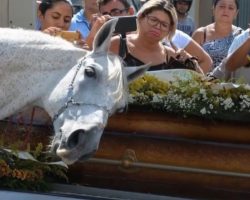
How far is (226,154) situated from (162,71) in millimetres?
503

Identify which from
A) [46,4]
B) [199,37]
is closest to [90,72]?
[46,4]

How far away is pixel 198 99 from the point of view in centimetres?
288

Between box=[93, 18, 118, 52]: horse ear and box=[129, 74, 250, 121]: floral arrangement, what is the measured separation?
17.9 inches

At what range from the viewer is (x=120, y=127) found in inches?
116

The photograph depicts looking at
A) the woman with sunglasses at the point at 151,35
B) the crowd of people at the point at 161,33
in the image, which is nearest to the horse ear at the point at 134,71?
the crowd of people at the point at 161,33

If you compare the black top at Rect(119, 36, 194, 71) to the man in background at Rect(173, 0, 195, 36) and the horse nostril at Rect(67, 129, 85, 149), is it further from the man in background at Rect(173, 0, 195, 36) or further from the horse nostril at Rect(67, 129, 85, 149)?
the man in background at Rect(173, 0, 195, 36)

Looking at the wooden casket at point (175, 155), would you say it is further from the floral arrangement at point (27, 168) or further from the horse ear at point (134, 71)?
the horse ear at point (134, 71)

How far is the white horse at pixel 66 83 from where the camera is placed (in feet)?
7.65

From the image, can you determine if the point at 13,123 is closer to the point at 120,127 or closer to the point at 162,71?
the point at 120,127

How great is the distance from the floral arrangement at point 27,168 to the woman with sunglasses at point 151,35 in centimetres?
74

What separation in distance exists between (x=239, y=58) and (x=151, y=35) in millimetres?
466

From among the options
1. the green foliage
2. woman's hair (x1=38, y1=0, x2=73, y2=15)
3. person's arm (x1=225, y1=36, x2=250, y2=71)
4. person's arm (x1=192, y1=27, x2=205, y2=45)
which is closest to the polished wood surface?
the green foliage

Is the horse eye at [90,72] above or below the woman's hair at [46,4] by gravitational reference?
below

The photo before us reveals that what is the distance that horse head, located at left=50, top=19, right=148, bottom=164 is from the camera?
7.58 feet
